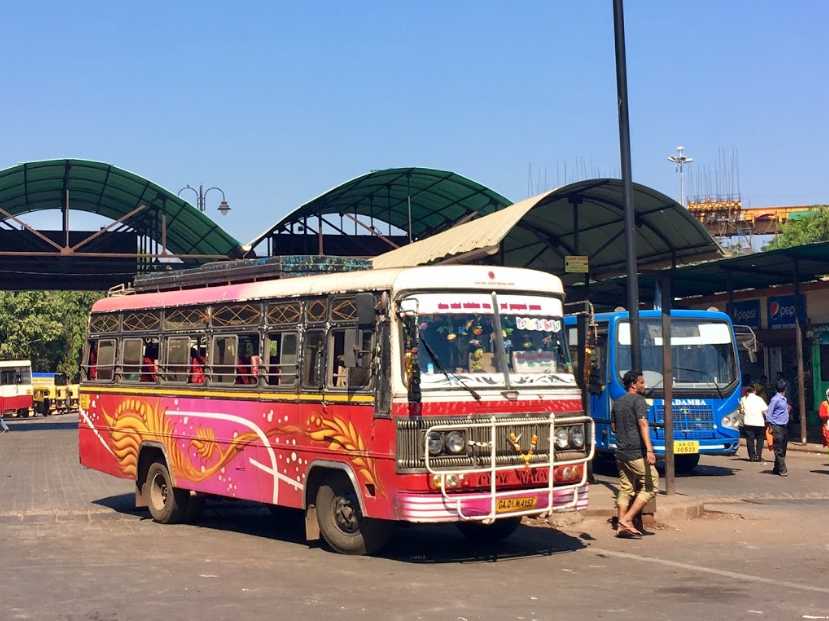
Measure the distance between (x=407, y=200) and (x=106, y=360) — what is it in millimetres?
24929

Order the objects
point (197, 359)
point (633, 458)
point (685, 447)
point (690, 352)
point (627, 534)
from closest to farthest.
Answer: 1. point (633, 458)
2. point (627, 534)
3. point (197, 359)
4. point (685, 447)
5. point (690, 352)

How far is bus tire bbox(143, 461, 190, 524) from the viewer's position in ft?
48.6

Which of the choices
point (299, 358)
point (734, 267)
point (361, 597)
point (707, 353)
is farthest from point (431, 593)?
point (734, 267)

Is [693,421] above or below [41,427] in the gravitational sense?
above

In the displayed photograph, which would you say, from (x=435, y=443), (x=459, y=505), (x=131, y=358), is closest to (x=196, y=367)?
(x=131, y=358)

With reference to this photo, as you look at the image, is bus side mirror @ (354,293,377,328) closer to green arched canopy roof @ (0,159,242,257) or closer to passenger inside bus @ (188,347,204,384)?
passenger inside bus @ (188,347,204,384)

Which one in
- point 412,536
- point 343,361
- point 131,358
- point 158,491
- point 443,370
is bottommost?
point 412,536

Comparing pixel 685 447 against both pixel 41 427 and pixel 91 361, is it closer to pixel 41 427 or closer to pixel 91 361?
pixel 91 361

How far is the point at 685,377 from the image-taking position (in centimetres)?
2041

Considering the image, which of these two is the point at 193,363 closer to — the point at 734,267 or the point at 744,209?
the point at 734,267

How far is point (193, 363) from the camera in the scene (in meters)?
14.5

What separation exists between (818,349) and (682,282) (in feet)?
13.2

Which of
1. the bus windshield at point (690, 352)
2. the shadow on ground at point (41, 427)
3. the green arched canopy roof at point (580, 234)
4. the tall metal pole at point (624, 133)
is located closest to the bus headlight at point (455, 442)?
the tall metal pole at point (624, 133)

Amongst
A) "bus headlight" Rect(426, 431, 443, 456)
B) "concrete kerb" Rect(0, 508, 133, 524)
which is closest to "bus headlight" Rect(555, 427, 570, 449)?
"bus headlight" Rect(426, 431, 443, 456)
